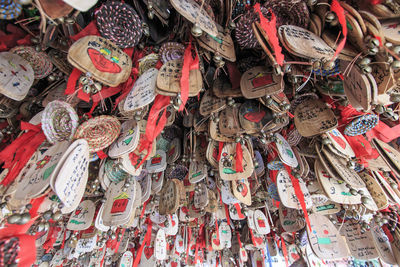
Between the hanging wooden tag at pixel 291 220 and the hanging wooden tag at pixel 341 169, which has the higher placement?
the hanging wooden tag at pixel 341 169

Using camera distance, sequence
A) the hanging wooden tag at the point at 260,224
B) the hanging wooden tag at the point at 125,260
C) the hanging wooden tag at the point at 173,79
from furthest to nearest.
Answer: the hanging wooden tag at the point at 125,260, the hanging wooden tag at the point at 260,224, the hanging wooden tag at the point at 173,79

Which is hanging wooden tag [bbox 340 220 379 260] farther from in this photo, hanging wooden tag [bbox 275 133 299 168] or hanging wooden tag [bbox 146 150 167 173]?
hanging wooden tag [bbox 146 150 167 173]

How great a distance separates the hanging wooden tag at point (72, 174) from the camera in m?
0.37

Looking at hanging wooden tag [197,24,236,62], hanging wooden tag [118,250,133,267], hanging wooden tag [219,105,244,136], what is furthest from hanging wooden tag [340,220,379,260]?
hanging wooden tag [118,250,133,267]

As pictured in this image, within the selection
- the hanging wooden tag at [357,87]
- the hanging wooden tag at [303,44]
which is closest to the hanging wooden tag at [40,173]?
the hanging wooden tag at [303,44]

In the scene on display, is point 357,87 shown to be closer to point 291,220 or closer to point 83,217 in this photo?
point 291,220

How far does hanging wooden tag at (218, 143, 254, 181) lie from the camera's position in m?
0.66

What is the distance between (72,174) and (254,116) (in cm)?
55

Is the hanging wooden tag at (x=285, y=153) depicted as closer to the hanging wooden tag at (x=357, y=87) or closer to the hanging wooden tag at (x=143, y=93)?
the hanging wooden tag at (x=357, y=87)

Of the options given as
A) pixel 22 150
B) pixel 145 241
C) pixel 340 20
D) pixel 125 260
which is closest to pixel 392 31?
pixel 340 20

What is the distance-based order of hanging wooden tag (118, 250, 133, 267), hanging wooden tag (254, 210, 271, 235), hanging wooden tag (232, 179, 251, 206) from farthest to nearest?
hanging wooden tag (118, 250, 133, 267)
hanging wooden tag (254, 210, 271, 235)
hanging wooden tag (232, 179, 251, 206)

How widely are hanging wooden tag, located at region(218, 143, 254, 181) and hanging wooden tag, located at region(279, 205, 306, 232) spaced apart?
18.0 inches

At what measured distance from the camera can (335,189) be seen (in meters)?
0.65

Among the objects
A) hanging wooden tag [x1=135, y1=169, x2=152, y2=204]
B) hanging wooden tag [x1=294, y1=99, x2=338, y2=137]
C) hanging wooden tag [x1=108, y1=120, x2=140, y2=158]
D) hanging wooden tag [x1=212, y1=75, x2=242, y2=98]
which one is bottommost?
hanging wooden tag [x1=135, y1=169, x2=152, y2=204]
